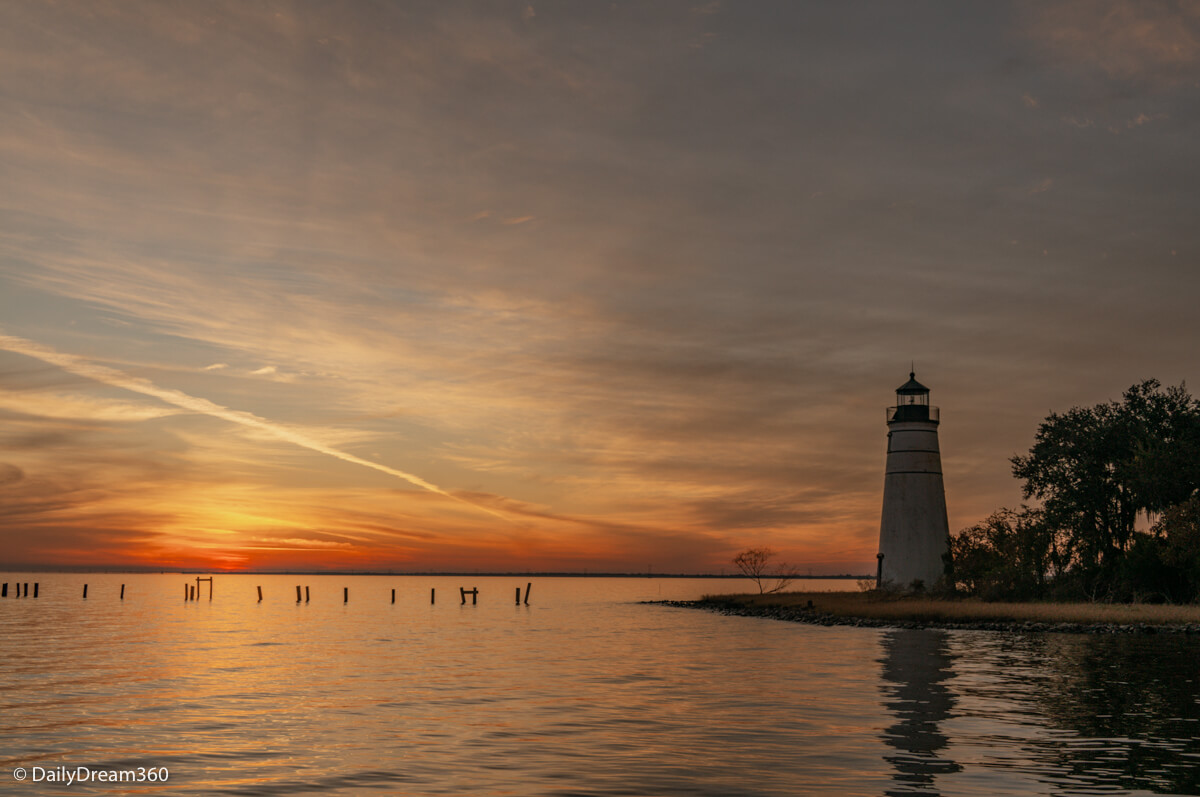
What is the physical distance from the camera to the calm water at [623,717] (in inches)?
652

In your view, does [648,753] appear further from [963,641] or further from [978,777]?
[963,641]

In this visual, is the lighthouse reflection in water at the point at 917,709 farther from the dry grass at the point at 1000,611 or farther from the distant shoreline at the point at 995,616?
the dry grass at the point at 1000,611

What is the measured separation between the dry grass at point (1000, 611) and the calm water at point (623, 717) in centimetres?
578

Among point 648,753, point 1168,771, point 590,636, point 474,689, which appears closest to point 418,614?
point 590,636

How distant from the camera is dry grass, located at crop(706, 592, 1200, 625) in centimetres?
4762

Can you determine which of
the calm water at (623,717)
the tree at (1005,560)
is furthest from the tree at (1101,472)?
the calm water at (623,717)

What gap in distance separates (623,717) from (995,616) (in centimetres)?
3665

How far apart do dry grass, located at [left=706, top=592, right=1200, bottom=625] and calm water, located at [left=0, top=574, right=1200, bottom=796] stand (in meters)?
5.78

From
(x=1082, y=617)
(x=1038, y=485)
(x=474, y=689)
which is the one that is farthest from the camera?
(x=1038, y=485)

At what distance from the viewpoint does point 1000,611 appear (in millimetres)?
54906

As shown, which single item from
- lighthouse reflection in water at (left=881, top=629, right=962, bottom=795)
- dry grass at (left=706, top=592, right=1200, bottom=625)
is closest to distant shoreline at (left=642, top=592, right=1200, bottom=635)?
dry grass at (left=706, top=592, right=1200, bottom=625)

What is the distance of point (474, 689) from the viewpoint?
3038 centimetres

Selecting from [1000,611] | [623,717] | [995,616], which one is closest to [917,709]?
[623,717]

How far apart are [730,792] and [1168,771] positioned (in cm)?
727
